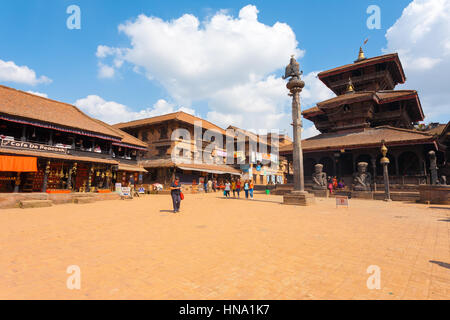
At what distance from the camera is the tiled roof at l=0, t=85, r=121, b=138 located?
14.5 m

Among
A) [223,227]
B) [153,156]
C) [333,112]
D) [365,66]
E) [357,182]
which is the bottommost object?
[223,227]

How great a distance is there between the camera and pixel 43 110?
1677 centimetres

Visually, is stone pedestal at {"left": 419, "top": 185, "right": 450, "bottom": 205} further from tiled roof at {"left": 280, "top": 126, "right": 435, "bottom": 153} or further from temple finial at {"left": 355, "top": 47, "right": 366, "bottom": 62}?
temple finial at {"left": 355, "top": 47, "right": 366, "bottom": 62}

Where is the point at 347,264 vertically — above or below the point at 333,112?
below

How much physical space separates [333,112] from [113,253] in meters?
26.1

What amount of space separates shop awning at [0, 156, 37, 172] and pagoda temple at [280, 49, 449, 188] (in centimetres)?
2103

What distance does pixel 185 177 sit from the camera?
26484 millimetres

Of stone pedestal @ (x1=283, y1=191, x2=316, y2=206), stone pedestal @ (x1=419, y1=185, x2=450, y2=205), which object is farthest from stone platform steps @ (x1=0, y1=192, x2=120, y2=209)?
stone pedestal @ (x1=419, y1=185, x2=450, y2=205)

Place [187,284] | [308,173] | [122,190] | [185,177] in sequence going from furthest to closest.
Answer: [185,177]
[308,173]
[122,190]
[187,284]

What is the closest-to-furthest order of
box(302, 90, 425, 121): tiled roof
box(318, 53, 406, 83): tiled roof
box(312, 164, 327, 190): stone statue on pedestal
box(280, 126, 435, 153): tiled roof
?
1. box(280, 126, 435, 153): tiled roof
2. box(312, 164, 327, 190): stone statue on pedestal
3. box(302, 90, 425, 121): tiled roof
4. box(318, 53, 406, 83): tiled roof

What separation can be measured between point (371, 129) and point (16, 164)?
94.8 feet

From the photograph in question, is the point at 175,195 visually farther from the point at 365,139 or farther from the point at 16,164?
the point at 365,139

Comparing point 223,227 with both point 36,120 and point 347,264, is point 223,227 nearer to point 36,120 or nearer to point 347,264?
point 347,264
